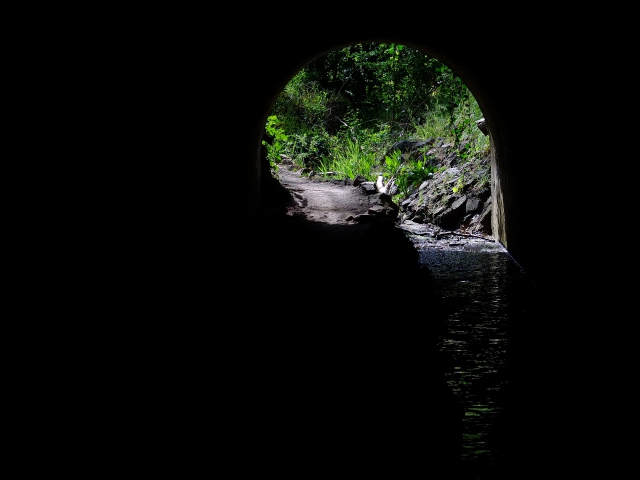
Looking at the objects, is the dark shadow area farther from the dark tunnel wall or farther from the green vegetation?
the green vegetation

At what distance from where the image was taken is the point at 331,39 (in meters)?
6.40

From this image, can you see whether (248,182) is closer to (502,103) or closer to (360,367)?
(502,103)

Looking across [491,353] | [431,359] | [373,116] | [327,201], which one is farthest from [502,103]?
[373,116]

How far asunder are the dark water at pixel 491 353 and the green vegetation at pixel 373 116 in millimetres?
4226

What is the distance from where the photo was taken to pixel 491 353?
3887mm

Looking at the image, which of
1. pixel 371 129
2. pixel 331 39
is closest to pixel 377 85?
pixel 371 129

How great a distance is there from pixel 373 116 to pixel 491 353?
47.2 feet

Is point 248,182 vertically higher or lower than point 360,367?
higher

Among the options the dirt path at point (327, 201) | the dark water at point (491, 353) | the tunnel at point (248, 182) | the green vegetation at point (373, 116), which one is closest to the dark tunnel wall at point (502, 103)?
the tunnel at point (248, 182)

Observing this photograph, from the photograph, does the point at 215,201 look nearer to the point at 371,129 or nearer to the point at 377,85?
the point at 371,129

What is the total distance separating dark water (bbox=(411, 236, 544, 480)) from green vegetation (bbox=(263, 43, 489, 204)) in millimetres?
4226

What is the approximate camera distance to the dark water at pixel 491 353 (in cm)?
266

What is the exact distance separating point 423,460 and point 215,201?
3.29 meters

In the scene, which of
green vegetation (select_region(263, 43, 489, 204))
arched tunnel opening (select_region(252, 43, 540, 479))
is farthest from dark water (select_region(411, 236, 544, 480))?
green vegetation (select_region(263, 43, 489, 204))
